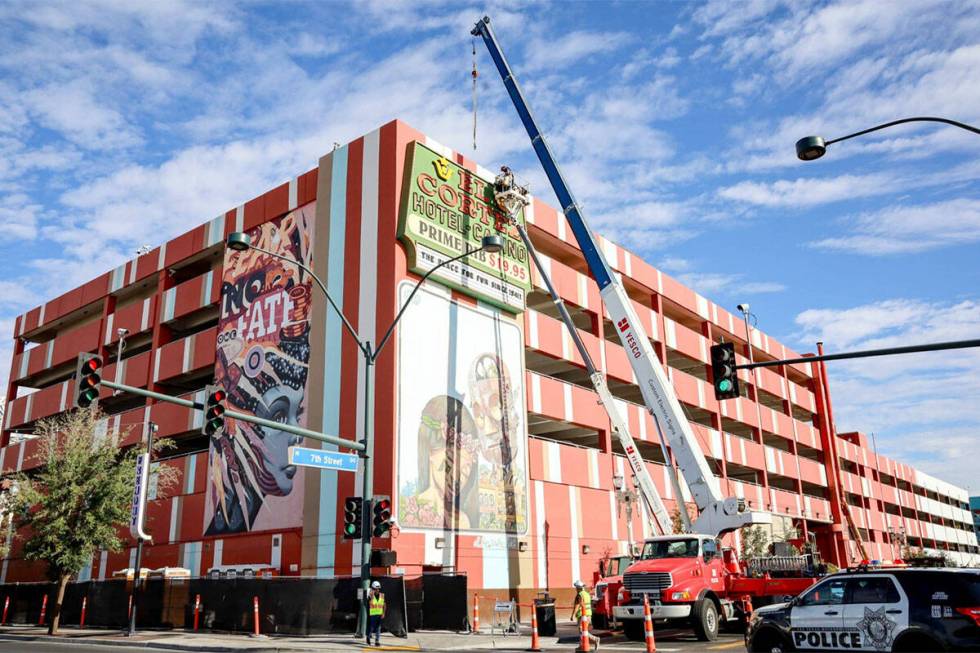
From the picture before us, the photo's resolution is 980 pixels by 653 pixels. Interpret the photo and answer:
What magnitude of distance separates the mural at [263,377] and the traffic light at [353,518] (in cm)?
1101

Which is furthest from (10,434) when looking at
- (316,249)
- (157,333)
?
(316,249)

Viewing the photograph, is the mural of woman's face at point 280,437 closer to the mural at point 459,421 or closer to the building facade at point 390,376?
the building facade at point 390,376

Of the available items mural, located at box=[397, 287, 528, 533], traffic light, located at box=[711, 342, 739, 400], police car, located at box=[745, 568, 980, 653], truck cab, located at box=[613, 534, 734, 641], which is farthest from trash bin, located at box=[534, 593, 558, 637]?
police car, located at box=[745, 568, 980, 653]

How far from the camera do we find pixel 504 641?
22328 millimetres

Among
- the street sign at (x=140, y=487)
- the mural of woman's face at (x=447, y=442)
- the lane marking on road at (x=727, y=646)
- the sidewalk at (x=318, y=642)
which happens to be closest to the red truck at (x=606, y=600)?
the sidewalk at (x=318, y=642)

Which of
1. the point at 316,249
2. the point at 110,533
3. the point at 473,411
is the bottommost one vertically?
the point at 110,533

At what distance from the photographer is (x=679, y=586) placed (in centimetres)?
2119

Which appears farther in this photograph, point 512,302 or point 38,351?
point 38,351

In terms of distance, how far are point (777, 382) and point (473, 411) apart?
40.0 metres

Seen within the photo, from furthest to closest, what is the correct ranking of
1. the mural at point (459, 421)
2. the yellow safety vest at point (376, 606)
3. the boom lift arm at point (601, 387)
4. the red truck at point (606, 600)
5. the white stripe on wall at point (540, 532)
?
1. the white stripe on wall at point (540, 532)
2. the mural at point (459, 421)
3. the boom lift arm at point (601, 387)
4. the red truck at point (606, 600)
5. the yellow safety vest at point (376, 606)

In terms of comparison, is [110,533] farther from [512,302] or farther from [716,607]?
[716,607]

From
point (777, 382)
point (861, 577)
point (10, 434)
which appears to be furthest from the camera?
point (777, 382)

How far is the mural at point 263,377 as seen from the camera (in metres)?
33.0

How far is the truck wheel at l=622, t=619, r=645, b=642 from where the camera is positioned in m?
21.9
